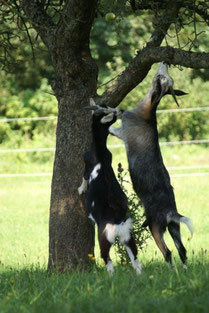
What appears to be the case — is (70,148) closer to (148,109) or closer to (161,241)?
(148,109)

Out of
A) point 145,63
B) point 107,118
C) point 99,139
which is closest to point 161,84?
point 145,63

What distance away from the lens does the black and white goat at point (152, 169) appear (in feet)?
20.8

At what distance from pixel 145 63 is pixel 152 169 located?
111cm

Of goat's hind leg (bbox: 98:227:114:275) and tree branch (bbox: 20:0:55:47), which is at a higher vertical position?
tree branch (bbox: 20:0:55:47)

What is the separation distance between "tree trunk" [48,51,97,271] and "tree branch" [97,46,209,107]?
28cm

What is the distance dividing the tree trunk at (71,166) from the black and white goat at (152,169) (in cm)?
55

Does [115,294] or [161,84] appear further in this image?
[161,84]

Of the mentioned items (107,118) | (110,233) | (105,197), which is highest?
(107,118)

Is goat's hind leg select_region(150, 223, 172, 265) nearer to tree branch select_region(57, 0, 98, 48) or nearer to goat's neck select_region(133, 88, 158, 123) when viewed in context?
goat's neck select_region(133, 88, 158, 123)

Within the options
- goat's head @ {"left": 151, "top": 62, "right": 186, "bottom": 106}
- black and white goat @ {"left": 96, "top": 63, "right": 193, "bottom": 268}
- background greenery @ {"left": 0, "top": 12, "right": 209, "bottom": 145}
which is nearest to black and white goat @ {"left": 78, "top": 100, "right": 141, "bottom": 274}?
black and white goat @ {"left": 96, "top": 63, "right": 193, "bottom": 268}

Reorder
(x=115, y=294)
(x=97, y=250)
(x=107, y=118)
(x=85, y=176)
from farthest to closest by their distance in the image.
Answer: (x=97, y=250)
(x=85, y=176)
(x=107, y=118)
(x=115, y=294)

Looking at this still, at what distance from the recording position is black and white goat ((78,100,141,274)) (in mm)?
5996

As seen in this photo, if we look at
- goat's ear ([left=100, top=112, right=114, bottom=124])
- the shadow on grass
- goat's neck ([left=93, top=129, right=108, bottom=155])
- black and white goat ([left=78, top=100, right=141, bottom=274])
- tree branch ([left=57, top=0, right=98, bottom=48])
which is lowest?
the shadow on grass

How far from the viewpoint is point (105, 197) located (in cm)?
628
